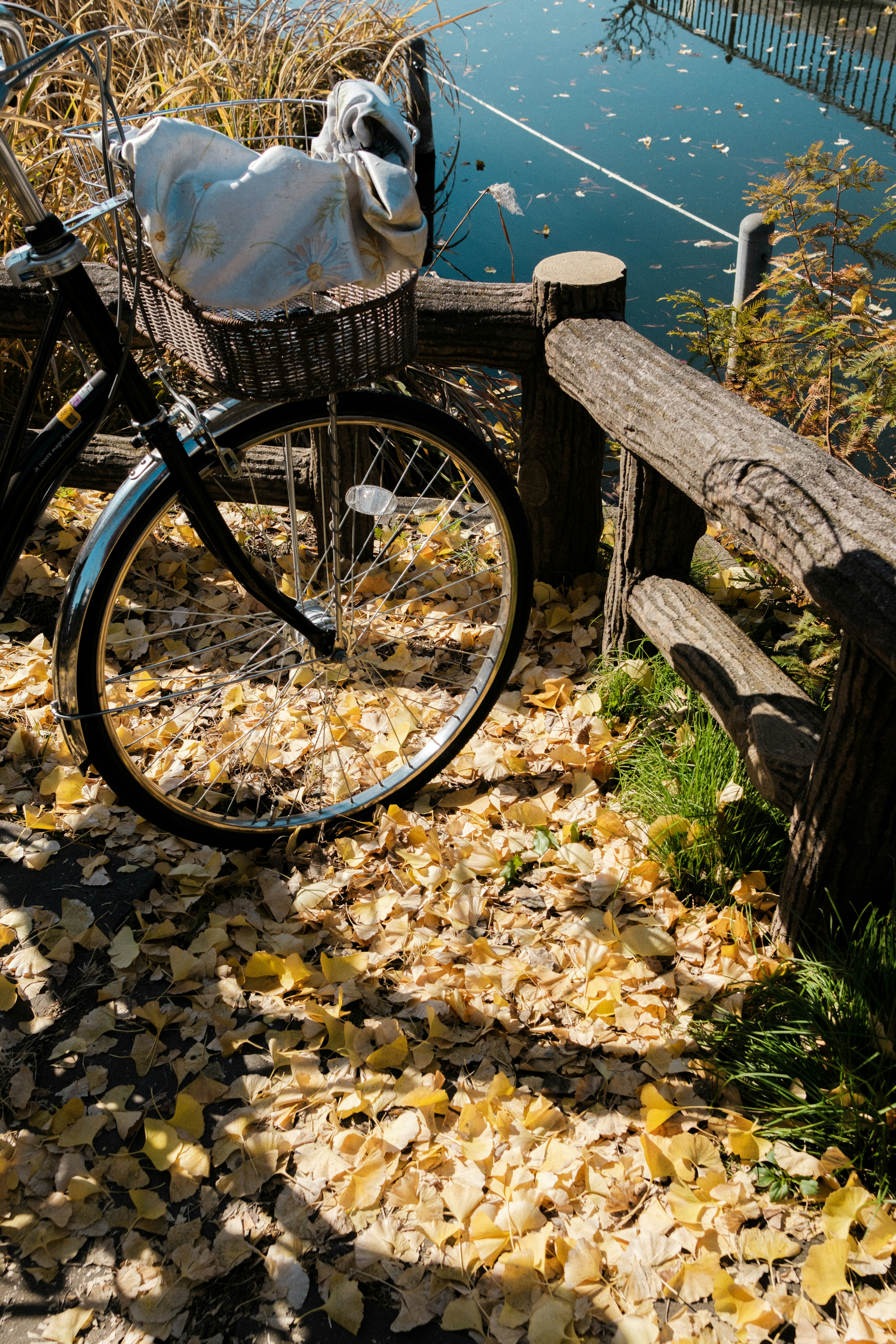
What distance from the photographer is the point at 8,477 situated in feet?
6.29

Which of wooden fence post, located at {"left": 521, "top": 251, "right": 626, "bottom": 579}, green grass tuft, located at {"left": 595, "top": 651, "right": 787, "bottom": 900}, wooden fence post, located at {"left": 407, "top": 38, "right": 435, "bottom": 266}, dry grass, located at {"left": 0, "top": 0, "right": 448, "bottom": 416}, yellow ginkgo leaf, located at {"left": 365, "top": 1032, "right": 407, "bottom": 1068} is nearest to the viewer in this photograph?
yellow ginkgo leaf, located at {"left": 365, "top": 1032, "right": 407, "bottom": 1068}

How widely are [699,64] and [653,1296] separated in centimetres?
729

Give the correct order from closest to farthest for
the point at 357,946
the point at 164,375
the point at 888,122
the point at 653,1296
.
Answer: the point at 653,1296
the point at 164,375
the point at 357,946
the point at 888,122

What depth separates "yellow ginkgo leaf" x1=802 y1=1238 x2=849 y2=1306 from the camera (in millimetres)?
1617

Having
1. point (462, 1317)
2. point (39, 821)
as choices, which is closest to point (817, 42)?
point (39, 821)

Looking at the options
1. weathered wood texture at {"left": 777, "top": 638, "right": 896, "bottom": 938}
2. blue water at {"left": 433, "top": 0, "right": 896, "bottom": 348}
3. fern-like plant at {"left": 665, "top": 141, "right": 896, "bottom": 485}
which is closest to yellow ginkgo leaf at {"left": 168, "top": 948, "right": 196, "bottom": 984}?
weathered wood texture at {"left": 777, "top": 638, "right": 896, "bottom": 938}

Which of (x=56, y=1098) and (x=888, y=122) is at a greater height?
(x=888, y=122)

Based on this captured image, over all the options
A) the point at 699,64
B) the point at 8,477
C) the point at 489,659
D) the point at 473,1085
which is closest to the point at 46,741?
the point at 8,477

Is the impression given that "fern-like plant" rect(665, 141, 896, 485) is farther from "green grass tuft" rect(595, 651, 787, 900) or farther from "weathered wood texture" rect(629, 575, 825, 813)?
"green grass tuft" rect(595, 651, 787, 900)

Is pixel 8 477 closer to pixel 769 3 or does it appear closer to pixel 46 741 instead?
pixel 46 741

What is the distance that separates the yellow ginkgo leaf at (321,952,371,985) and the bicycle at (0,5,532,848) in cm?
41

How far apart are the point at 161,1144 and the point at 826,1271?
3.88ft

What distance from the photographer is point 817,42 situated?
646cm

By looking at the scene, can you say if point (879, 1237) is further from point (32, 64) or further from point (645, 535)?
point (32, 64)
